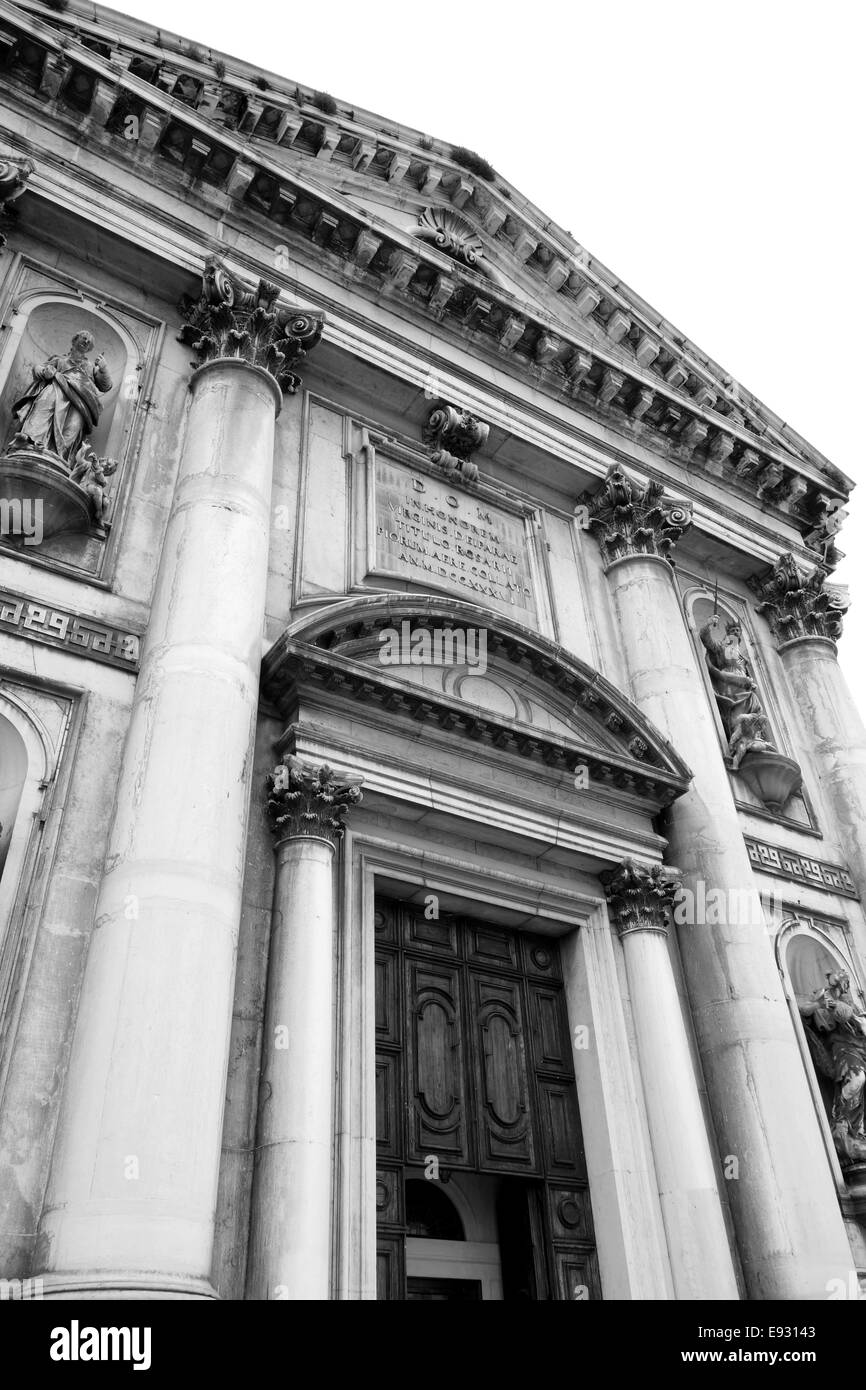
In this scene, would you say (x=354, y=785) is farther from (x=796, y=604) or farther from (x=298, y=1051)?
(x=796, y=604)

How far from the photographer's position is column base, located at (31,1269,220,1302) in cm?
525

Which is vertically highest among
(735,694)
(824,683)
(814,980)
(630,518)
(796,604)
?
(796,604)

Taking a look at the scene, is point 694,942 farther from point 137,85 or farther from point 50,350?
point 137,85

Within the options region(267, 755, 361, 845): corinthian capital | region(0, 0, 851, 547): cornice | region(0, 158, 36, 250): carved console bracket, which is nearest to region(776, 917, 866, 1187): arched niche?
region(267, 755, 361, 845): corinthian capital

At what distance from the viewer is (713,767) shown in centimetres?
1127

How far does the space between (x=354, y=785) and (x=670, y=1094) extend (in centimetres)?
381

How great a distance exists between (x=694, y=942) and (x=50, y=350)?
8510mm

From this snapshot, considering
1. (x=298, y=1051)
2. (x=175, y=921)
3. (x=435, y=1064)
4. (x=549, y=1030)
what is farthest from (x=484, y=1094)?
(x=175, y=921)

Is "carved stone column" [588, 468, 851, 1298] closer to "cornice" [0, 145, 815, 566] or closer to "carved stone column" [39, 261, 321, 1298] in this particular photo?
"cornice" [0, 145, 815, 566]

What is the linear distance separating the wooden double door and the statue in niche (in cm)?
417

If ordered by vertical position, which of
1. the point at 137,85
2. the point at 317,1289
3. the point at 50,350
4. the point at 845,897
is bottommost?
the point at 317,1289

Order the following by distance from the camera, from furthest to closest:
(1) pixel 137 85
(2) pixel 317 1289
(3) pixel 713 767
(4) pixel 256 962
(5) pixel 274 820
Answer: (3) pixel 713 767 < (1) pixel 137 85 < (5) pixel 274 820 < (4) pixel 256 962 < (2) pixel 317 1289

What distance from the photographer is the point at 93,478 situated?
8836mm

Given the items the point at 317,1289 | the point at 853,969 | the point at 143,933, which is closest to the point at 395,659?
the point at 143,933
